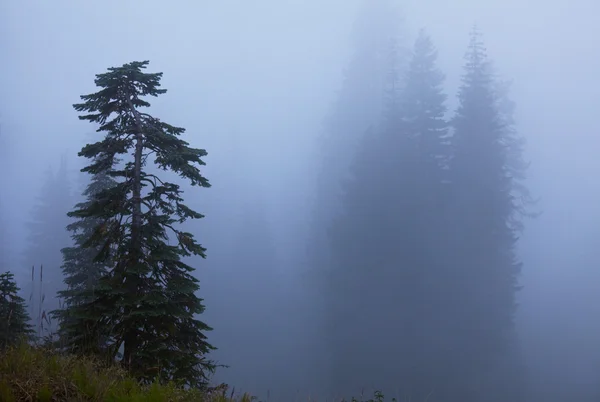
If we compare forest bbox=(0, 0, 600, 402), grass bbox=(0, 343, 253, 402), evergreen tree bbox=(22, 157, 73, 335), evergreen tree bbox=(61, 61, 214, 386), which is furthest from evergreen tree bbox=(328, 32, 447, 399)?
evergreen tree bbox=(22, 157, 73, 335)

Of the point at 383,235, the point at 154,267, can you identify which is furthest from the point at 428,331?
the point at 154,267

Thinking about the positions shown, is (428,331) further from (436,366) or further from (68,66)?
(68,66)

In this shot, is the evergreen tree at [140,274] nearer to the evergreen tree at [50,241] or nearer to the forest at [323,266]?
the forest at [323,266]

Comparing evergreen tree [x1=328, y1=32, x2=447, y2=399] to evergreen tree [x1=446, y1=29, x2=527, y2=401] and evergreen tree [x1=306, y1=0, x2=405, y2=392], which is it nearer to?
evergreen tree [x1=446, y1=29, x2=527, y2=401]

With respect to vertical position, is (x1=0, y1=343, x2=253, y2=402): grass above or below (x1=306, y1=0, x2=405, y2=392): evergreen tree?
below

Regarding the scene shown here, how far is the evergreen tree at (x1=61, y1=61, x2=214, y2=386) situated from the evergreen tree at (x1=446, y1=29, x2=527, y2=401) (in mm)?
15372

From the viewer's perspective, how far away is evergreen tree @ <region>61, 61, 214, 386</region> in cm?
777

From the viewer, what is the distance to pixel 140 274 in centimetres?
821

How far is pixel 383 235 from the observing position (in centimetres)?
2312

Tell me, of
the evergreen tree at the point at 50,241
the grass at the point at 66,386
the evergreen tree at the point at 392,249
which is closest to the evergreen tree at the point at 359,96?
the evergreen tree at the point at 392,249

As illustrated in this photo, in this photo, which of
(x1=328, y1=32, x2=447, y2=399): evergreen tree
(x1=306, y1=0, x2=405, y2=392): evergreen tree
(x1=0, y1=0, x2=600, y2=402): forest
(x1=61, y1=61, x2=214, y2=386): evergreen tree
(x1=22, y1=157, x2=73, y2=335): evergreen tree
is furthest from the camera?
(x1=306, y1=0, x2=405, y2=392): evergreen tree

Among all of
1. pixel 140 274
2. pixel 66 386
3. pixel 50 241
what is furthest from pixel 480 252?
pixel 50 241

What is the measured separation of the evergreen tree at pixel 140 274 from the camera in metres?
7.77

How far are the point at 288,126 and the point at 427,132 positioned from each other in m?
33.1
